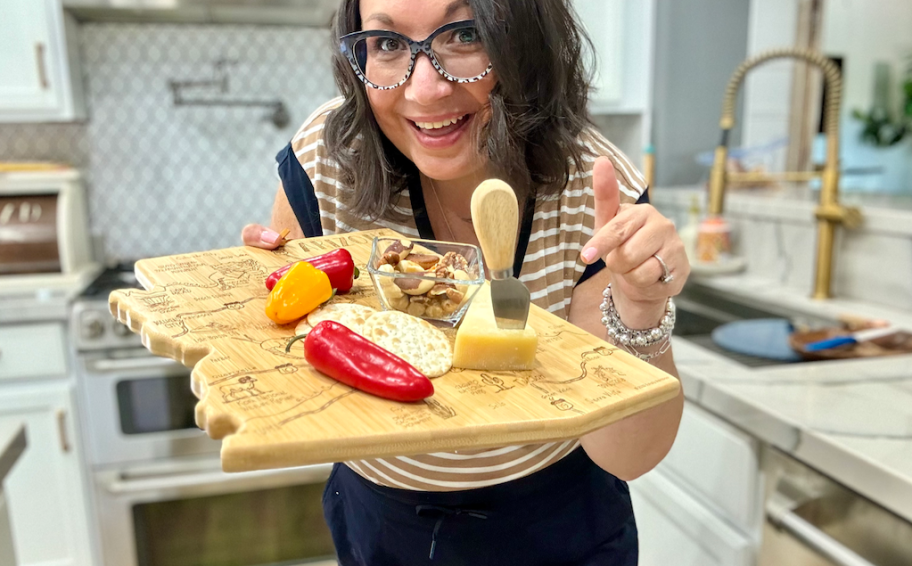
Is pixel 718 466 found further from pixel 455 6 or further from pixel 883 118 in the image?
pixel 883 118

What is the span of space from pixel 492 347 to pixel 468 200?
393 millimetres

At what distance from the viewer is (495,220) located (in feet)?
2.11

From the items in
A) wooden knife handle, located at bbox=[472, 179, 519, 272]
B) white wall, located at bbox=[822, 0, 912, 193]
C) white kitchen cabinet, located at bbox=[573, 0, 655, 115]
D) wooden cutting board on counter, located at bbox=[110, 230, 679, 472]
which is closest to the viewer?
wooden cutting board on counter, located at bbox=[110, 230, 679, 472]

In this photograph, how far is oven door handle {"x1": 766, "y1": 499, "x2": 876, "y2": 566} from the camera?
1.02 m

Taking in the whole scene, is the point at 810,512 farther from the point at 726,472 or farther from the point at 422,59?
the point at 422,59

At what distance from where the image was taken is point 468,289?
0.77 m

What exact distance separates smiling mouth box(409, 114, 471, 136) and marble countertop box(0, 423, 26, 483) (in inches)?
33.2

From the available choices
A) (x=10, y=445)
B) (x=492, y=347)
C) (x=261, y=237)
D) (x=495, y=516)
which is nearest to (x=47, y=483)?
(x=10, y=445)

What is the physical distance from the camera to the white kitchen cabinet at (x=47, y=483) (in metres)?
1.99

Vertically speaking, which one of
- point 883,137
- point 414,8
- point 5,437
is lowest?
point 5,437

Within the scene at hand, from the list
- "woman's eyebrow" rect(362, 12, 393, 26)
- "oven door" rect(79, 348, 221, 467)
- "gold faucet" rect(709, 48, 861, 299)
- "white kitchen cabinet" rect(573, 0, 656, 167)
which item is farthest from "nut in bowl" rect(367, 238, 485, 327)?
"white kitchen cabinet" rect(573, 0, 656, 167)

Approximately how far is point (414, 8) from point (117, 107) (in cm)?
207

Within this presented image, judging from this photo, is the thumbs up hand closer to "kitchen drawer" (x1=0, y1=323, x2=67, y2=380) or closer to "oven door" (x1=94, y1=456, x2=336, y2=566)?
"oven door" (x1=94, y1=456, x2=336, y2=566)

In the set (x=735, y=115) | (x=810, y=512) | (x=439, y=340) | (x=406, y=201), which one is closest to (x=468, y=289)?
(x=439, y=340)
